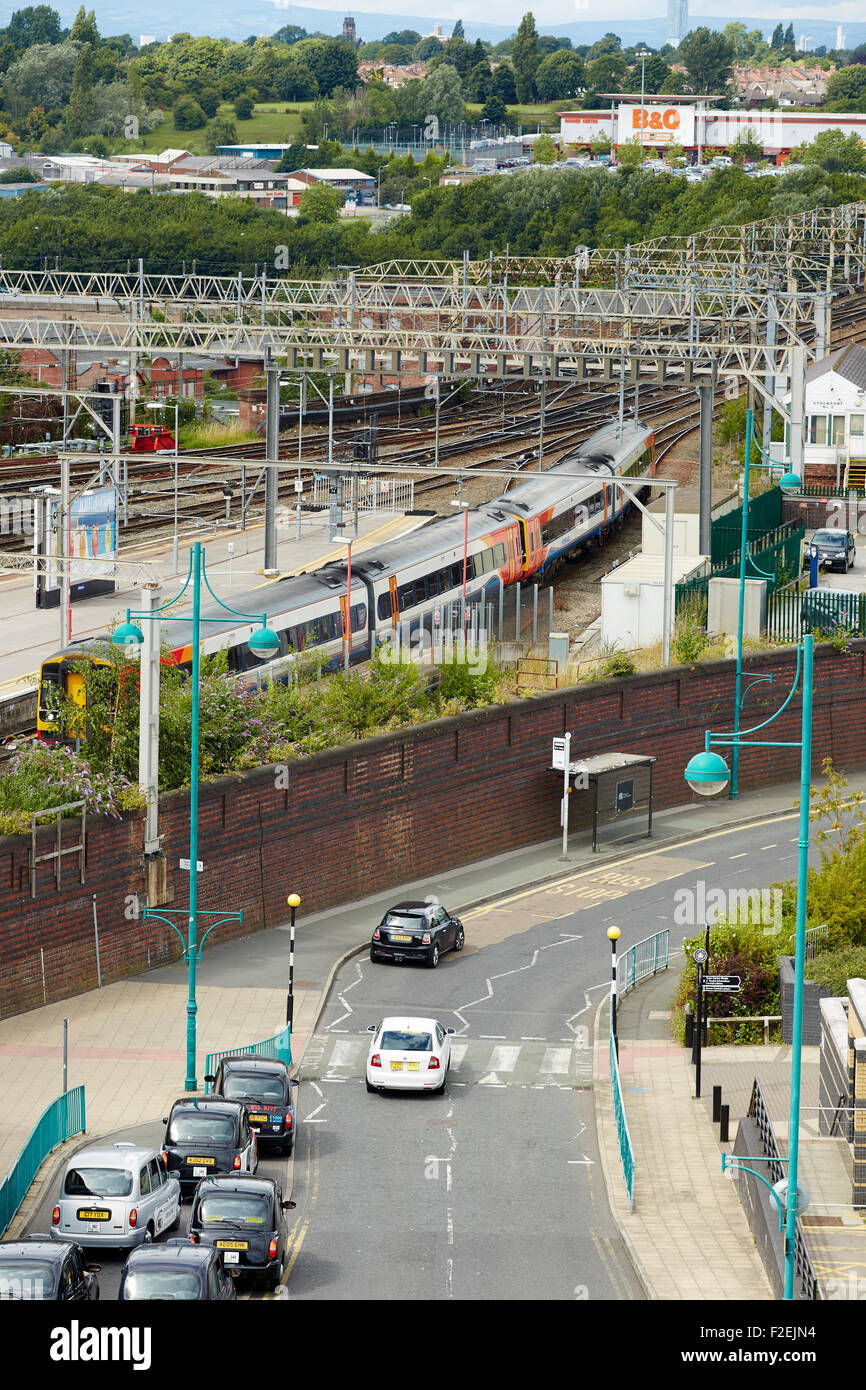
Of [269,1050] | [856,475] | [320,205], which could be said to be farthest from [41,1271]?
[320,205]

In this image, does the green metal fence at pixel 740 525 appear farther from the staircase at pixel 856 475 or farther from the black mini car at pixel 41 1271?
the black mini car at pixel 41 1271


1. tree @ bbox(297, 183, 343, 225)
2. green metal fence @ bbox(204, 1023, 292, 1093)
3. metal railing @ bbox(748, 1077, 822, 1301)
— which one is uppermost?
tree @ bbox(297, 183, 343, 225)

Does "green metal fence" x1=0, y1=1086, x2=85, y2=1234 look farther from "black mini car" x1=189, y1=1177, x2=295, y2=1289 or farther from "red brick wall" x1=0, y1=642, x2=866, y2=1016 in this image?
"red brick wall" x1=0, y1=642, x2=866, y2=1016

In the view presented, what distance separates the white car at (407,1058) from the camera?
29.4 m

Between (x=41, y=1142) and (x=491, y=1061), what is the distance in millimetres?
8333

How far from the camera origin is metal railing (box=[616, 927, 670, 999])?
34969 mm

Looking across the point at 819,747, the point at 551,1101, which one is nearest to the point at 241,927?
the point at 551,1101

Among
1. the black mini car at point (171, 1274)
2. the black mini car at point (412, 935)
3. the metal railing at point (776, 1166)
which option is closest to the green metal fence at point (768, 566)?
the black mini car at point (412, 935)

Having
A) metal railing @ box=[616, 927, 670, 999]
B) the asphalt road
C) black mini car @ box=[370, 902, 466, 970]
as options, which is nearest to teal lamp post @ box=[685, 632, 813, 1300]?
the asphalt road

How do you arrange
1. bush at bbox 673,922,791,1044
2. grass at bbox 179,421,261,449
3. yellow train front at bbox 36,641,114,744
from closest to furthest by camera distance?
bush at bbox 673,922,791,1044 → yellow train front at bbox 36,641,114,744 → grass at bbox 179,421,261,449

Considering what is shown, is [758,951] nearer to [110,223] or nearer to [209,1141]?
[209,1141]

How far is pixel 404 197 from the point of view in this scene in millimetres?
184000

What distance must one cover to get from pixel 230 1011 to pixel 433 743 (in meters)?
9.70

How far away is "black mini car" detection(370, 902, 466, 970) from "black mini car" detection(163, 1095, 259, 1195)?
1019 cm
